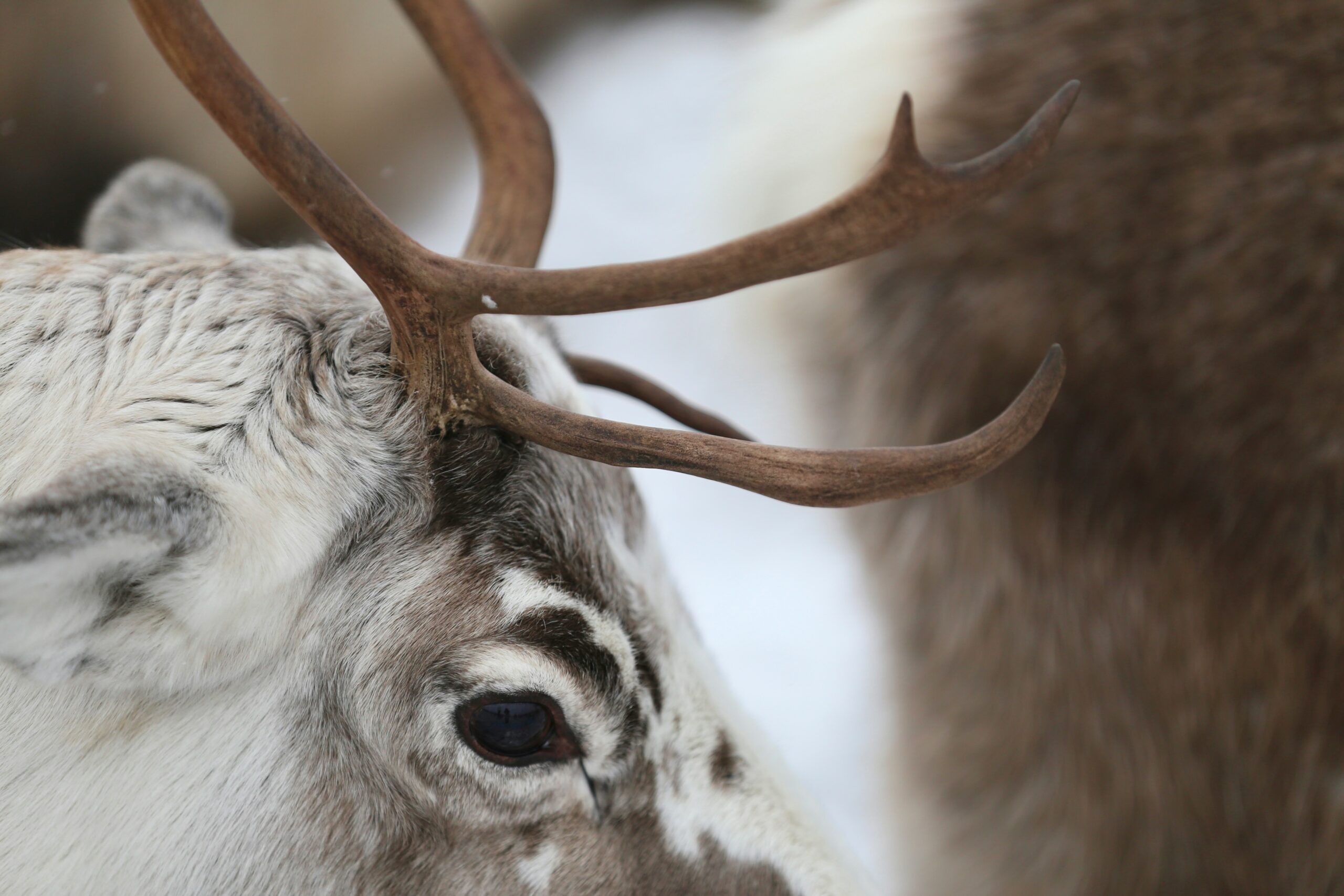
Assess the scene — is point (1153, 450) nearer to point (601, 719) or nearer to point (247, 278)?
point (601, 719)

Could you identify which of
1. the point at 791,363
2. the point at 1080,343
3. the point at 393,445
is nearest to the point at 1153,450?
the point at 1080,343

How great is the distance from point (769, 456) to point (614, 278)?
0.20 metres

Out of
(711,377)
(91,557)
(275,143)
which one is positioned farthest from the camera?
(711,377)

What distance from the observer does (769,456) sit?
939mm

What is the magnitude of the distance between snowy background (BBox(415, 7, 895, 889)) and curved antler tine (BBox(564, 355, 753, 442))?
0.15m

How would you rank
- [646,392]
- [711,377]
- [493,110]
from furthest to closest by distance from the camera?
[711,377] < [493,110] < [646,392]

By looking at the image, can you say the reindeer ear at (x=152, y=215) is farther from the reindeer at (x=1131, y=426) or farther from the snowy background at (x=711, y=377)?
the reindeer at (x=1131, y=426)

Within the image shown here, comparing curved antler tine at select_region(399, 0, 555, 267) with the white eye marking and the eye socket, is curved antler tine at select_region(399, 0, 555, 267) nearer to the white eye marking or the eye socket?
the eye socket

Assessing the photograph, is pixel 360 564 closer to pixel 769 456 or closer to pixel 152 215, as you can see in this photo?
pixel 769 456

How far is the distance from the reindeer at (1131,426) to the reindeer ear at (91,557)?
3.95 feet

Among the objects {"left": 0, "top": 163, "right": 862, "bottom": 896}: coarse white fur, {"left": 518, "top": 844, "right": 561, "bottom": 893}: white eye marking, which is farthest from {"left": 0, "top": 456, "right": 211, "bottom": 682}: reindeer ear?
{"left": 518, "top": 844, "right": 561, "bottom": 893}: white eye marking

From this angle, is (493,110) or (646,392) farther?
(493,110)

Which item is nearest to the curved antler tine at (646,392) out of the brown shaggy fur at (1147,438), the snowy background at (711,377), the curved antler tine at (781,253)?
the snowy background at (711,377)

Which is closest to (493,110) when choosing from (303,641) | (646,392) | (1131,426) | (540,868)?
(646,392)
